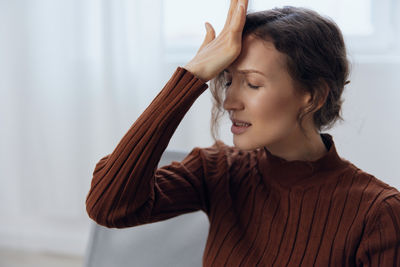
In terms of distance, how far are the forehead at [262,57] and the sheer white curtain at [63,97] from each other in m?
0.95

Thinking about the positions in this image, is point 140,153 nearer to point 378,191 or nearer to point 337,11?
point 378,191

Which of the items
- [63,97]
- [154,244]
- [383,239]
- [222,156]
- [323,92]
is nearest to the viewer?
[383,239]

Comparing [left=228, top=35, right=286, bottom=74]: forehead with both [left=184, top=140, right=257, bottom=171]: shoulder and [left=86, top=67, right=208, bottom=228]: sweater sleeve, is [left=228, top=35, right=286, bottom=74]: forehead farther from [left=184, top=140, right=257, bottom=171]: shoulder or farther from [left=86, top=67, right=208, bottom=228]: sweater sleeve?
[left=184, top=140, right=257, bottom=171]: shoulder

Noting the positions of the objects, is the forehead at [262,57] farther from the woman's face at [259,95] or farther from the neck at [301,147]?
the neck at [301,147]

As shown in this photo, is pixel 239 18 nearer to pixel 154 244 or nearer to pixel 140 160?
pixel 140 160

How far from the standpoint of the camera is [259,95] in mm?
916

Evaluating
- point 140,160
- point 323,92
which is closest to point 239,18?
point 323,92

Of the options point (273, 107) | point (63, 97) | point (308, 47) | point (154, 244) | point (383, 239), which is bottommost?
point (154, 244)

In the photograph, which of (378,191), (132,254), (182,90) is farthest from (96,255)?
(378,191)

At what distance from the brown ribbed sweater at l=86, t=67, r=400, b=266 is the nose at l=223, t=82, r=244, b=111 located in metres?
0.06

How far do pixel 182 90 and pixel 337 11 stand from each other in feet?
2.73

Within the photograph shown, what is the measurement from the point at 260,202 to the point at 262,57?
31 cm

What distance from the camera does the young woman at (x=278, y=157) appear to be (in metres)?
0.90

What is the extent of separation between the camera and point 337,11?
5.00 ft
